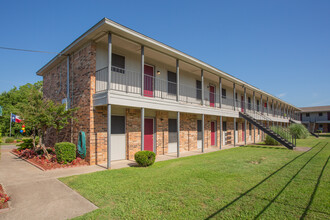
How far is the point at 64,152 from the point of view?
27.5 ft

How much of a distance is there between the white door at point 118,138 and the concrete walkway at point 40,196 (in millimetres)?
2240

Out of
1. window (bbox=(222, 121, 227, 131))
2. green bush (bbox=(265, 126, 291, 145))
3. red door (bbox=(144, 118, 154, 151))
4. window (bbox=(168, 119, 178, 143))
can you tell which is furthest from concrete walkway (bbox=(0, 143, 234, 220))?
green bush (bbox=(265, 126, 291, 145))

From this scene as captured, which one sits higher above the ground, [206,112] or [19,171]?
Answer: [206,112]

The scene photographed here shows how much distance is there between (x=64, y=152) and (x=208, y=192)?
6418mm

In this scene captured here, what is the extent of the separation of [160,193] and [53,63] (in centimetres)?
1124

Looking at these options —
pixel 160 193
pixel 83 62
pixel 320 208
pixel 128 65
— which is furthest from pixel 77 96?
pixel 320 208

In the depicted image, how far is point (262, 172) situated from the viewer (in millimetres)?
7039

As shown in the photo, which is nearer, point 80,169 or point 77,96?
point 80,169

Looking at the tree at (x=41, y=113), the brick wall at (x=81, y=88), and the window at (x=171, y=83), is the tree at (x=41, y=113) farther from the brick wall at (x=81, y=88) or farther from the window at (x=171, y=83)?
the window at (x=171, y=83)

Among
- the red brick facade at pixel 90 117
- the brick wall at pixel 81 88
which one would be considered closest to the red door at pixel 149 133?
the red brick facade at pixel 90 117

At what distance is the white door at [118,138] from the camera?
373 inches

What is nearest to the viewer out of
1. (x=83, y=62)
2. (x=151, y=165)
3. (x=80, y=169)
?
(x=80, y=169)

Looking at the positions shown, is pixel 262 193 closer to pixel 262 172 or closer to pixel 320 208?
pixel 320 208

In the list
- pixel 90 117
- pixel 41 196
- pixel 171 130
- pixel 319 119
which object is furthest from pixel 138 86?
pixel 319 119
